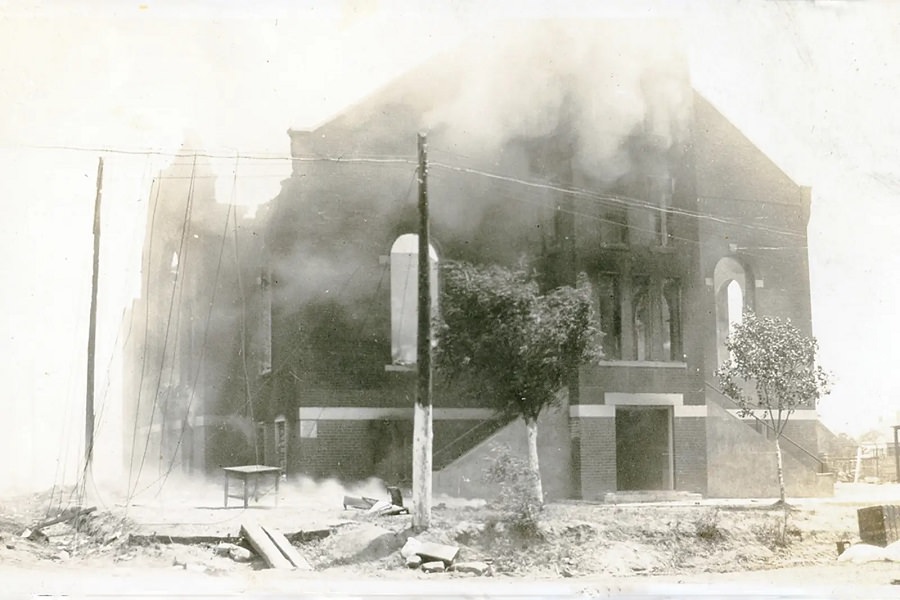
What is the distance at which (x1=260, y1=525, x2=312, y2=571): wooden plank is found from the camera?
12402 millimetres

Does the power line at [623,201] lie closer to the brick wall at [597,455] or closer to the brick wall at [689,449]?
the brick wall at [689,449]

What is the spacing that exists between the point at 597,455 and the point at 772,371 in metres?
3.20

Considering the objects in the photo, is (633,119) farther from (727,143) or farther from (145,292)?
(145,292)

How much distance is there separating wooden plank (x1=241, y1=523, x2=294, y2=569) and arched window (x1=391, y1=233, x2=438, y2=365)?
336 centimetres

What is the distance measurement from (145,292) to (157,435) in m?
2.28

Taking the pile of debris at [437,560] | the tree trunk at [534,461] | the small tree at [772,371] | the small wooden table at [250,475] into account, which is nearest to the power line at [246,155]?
the tree trunk at [534,461]

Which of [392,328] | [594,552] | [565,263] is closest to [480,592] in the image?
[594,552]

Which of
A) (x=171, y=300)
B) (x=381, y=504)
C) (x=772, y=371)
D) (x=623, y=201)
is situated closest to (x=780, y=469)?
(x=772, y=371)

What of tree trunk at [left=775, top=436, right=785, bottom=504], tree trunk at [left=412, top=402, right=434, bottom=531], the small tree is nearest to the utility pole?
tree trunk at [left=412, top=402, right=434, bottom=531]

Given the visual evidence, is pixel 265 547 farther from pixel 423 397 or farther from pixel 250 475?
pixel 423 397

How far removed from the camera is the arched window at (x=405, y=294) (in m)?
14.2

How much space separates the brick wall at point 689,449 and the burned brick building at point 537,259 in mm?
34

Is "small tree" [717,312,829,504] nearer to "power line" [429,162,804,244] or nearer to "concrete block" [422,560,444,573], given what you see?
"power line" [429,162,804,244]

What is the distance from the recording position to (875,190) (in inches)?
565
